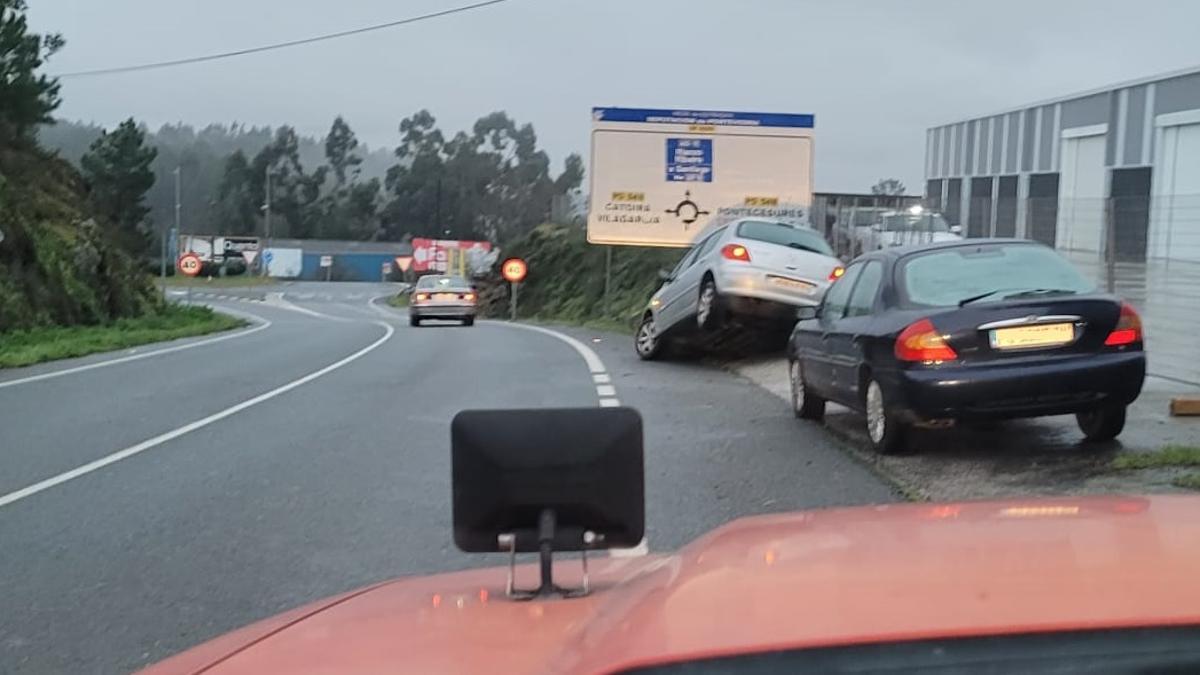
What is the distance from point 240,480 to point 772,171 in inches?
883

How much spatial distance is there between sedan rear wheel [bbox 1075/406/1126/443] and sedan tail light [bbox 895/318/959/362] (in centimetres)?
119

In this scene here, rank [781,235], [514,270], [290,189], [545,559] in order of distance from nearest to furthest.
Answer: [545,559] → [781,235] → [514,270] → [290,189]

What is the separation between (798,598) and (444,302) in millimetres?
33825

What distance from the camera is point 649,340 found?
18.9 metres

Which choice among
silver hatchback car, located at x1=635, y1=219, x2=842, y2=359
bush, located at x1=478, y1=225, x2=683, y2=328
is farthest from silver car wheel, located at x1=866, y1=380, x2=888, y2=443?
bush, located at x1=478, y1=225, x2=683, y2=328

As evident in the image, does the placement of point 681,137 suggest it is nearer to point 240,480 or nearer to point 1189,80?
point 1189,80

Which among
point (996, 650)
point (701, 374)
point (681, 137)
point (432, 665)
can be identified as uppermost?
point (681, 137)

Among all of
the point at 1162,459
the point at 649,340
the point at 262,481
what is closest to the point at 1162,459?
the point at 1162,459

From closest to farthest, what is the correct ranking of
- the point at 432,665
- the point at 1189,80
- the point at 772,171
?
the point at 432,665 → the point at 772,171 → the point at 1189,80

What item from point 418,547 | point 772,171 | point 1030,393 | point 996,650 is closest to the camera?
point 996,650

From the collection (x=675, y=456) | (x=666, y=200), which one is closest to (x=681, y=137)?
(x=666, y=200)

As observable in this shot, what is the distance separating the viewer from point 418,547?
6.81m

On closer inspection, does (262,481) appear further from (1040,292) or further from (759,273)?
(759,273)

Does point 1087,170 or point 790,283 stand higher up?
point 1087,170
